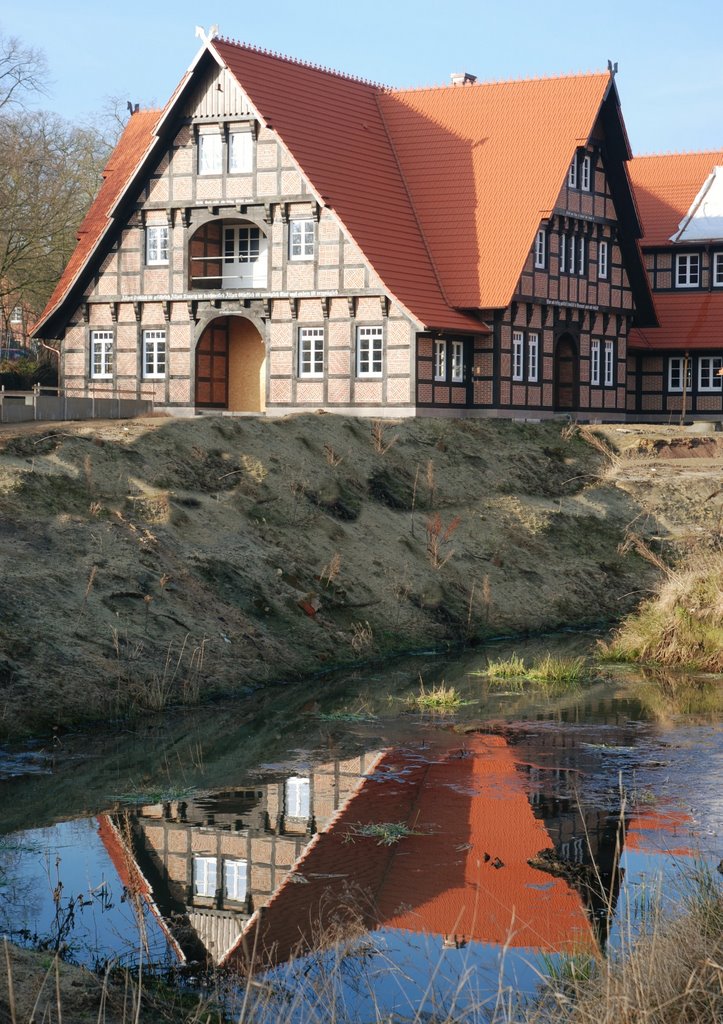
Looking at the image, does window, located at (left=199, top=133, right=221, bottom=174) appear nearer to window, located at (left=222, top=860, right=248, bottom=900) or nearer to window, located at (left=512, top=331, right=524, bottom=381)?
window, located at (left=512, top=331, right=524, bottom=381)

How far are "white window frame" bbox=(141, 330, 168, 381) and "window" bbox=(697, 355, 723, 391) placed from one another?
16.9 meters

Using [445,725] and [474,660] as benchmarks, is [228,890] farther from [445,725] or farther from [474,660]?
[474,660]

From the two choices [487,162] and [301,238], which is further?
[487,162]

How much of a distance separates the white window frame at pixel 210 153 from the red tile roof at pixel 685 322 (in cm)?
1453

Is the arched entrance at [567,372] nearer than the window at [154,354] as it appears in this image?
No

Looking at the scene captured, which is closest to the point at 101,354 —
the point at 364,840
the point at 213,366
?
the point at 213,366

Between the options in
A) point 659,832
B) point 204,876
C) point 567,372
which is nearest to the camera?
point 204,876

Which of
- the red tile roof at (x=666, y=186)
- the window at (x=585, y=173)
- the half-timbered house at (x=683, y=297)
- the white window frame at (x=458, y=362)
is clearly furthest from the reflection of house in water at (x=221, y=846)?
the red tile roof at (x=666, y=186)

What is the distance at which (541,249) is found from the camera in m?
40.4

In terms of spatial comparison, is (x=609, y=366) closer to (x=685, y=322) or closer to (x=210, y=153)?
(x=685, y=322)

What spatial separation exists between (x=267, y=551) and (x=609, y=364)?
826 inches

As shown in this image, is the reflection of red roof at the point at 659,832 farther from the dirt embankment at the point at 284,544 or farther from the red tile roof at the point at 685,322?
the red tile roof at the point at 685,322

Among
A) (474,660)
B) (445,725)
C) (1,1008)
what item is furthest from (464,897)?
(474,660)

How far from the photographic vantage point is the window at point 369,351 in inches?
1502
